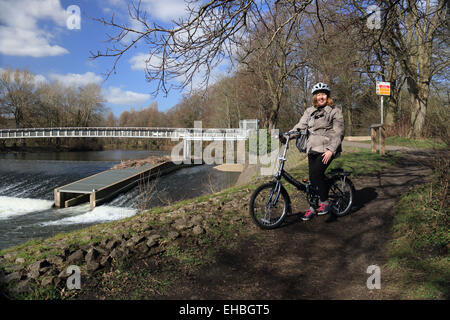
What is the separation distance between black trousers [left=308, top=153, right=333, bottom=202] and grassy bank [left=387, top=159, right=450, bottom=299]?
115cm

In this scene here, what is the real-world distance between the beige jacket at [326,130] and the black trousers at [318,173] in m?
0.14

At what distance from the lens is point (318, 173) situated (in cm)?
460

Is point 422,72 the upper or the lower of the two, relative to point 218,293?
upper

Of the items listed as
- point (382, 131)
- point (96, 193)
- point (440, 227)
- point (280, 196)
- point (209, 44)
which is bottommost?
point (96, 193)

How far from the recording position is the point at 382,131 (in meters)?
10.7

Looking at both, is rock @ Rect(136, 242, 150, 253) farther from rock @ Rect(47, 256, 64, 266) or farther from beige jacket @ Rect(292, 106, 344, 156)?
beige jacket @ Rect(292, 106, 344, 156)

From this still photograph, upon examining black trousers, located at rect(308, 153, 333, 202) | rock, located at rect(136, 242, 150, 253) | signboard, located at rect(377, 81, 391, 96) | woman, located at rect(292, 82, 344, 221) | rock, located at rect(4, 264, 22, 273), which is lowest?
rock, located at rect(4, 264, 22, 273)

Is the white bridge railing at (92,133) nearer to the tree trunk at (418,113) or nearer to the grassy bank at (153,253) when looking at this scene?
the tree trunk at (418,113)

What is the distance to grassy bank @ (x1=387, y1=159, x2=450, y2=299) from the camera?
2900 mm

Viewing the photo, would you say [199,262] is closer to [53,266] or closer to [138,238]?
[138,238]

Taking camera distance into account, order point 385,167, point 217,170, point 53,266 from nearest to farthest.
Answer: point 53,266 < point 385,167 < point 217,170

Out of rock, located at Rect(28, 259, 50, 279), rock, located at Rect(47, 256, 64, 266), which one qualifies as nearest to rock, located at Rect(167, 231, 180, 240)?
rock, located at Rect(47, 256, 64, 266)
